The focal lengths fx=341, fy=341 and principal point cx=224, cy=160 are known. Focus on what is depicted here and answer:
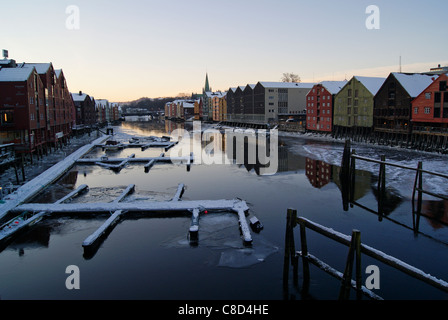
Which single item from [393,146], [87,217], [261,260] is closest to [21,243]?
[87,217]

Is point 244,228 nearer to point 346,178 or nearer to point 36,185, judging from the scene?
point 346,178

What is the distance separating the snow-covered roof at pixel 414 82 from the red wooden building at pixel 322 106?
1839 centimetres

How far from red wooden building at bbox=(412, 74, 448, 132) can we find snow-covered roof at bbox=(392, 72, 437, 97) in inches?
112

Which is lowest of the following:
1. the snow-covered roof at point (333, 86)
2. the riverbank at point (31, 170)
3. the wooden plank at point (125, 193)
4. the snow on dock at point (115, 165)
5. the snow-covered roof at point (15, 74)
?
the wooden plank at point (125, 193)

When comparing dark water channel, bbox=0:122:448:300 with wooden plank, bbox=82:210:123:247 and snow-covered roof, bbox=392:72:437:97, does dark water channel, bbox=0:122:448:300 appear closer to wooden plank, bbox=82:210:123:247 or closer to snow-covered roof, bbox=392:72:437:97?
wooden plank, bbox=82:210:123:247

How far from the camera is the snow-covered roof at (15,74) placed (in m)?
38.9

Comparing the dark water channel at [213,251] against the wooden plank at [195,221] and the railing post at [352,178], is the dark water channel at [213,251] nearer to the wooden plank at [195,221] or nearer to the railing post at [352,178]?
the wooden plank at [195,221]

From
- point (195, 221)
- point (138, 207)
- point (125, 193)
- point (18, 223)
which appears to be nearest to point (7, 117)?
point (125, 193)

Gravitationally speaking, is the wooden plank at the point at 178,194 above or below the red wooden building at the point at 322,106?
below

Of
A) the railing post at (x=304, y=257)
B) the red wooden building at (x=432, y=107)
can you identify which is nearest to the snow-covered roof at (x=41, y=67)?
the railing post at (x=304, y=257)

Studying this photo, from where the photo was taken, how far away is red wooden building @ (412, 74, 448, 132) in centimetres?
4581

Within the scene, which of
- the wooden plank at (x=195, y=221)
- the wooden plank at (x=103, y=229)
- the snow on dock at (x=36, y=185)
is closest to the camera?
the wooden plank at (x=103, y=229)
